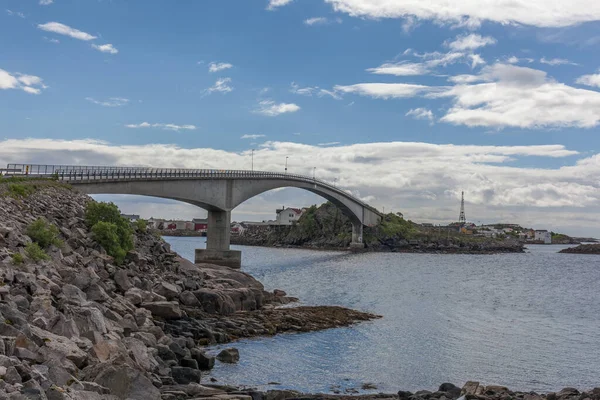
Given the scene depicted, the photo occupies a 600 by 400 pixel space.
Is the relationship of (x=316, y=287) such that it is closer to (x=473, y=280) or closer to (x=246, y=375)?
(x=473, y=280)

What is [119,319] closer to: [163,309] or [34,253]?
[34,253]

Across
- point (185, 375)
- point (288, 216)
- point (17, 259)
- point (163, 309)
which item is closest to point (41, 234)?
point (17, 259)

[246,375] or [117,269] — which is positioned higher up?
[117,269]

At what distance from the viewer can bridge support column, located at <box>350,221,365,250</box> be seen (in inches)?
5689

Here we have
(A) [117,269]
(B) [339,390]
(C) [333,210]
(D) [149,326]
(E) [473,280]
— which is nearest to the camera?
(B) [339,390]

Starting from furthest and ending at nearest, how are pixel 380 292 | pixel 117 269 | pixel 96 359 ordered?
pixel 380 292
pixel 117 269
pixel 96 359

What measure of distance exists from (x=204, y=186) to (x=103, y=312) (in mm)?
49762

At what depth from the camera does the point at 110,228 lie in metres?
34.7

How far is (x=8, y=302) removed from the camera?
58.0ft

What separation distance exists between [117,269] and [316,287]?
90.9ft

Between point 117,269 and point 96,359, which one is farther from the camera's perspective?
point 117,269

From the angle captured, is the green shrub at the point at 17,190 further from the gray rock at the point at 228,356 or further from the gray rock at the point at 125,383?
the gray rock at the point at 125,383

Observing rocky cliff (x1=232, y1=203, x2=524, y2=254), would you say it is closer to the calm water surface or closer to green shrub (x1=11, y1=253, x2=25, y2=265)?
the calm water surface

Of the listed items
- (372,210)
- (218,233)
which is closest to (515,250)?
(372,210)
